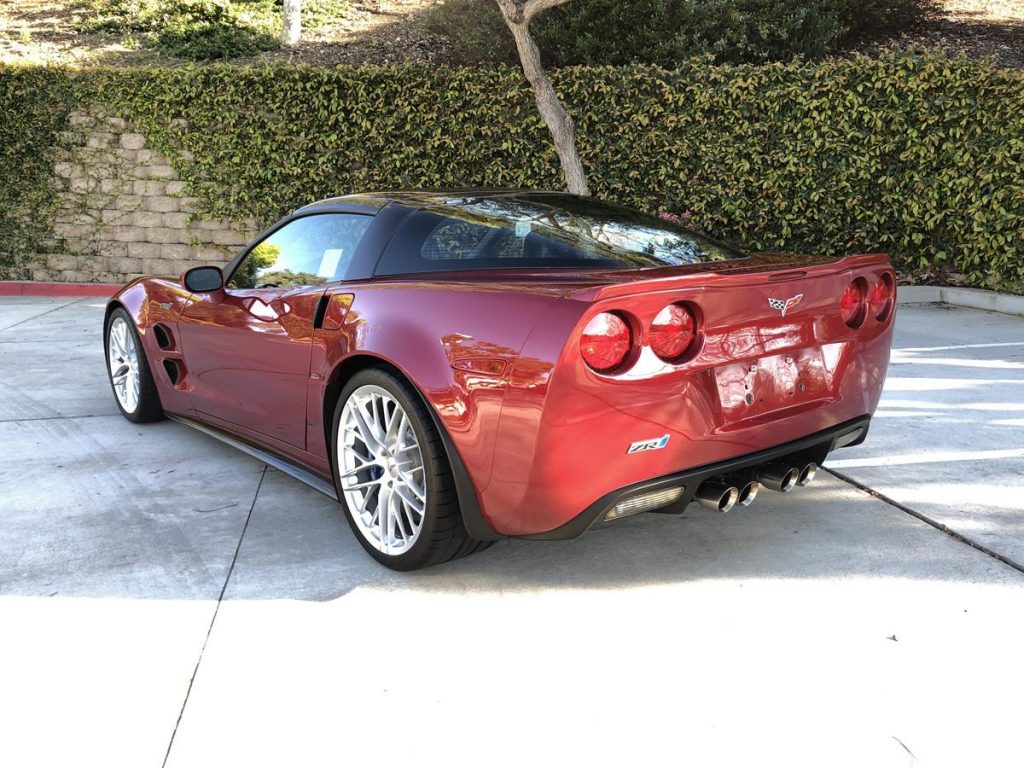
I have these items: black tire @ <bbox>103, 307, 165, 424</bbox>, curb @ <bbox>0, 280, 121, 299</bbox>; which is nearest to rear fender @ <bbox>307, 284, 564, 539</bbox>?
black tire @ <bbox>103, 307, 165, 424</bbox>

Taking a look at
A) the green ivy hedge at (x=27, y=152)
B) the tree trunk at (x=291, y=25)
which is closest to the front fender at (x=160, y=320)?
the green ivy hedge at (x=27, y=152)

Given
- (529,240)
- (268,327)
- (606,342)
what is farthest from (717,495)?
(268,327)

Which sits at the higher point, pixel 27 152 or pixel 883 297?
pixel 27 152

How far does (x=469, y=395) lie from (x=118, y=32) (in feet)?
51.8

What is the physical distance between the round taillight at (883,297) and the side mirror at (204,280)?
8.86 ft

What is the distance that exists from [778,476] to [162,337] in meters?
3.10

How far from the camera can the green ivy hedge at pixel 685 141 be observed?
9078 mm

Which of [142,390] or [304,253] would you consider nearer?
[304,253]

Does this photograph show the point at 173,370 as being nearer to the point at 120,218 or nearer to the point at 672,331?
the point at 672,331

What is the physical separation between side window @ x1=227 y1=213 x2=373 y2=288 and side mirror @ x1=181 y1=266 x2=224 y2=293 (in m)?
0.06

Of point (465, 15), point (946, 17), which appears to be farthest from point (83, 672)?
point (946, 17)

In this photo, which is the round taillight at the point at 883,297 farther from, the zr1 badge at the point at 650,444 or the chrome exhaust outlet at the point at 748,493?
the zr1 badge at the point at 650,444

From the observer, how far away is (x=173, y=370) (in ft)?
14.7

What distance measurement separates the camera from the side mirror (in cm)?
400
